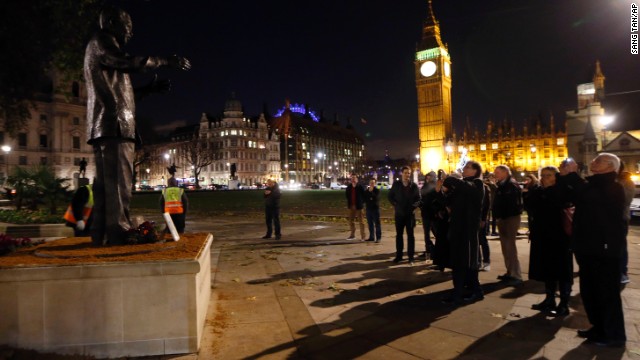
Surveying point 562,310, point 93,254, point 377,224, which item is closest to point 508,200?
point 562,310

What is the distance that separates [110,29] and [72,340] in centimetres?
372

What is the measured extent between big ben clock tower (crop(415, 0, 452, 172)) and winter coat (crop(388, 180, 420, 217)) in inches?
4080

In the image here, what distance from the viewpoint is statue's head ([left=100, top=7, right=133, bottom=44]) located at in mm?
5094

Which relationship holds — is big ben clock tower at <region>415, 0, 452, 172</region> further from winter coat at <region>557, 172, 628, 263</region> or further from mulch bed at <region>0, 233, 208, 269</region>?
mulch bed at <region>0, 233, 208, 269</region>

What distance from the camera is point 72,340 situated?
3.85m

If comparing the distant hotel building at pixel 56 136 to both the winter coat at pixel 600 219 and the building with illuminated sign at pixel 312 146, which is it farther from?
the winter coat at pixel 600 219

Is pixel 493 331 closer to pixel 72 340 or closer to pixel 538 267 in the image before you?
pixel 538 267

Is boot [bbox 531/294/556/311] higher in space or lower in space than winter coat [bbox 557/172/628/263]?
lower

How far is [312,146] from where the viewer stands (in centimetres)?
14300

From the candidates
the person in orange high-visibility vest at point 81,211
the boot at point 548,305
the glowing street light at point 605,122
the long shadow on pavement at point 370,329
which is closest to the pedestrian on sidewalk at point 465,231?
the long shadow on pavement at point 370,329

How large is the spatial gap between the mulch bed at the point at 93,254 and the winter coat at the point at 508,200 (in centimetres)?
546

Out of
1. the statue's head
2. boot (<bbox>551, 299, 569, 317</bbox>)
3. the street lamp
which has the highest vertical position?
the street lamp

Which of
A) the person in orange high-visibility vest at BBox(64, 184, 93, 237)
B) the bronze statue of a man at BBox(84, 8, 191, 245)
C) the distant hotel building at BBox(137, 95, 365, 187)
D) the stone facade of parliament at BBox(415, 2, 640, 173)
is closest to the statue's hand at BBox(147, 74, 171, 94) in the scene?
the bronze statue of a man at BBox(84, 8, 191, 245)

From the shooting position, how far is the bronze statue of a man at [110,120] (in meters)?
4.97
